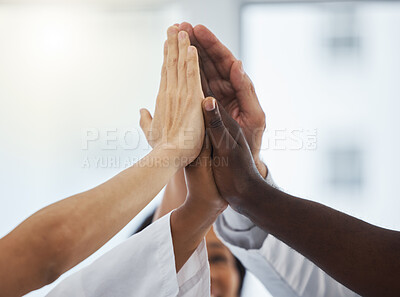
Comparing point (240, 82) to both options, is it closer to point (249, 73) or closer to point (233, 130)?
point (233, 130)

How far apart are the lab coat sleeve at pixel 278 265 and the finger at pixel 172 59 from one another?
271mm

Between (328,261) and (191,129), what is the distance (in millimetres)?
301

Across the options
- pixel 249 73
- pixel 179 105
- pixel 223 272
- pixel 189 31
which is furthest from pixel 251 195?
pixel 249 73

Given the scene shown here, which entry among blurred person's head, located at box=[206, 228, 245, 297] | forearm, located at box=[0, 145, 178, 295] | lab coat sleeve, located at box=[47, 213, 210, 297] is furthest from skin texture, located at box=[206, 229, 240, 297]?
forearm, located at box=[0, 145, 178, 295]

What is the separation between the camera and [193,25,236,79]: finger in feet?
2.72

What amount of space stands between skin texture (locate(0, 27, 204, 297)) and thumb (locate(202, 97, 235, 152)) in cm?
1

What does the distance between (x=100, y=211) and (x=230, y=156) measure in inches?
11.1

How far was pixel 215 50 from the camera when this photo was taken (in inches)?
33.0

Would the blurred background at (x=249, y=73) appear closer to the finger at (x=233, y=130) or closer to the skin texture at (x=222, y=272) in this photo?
the skin texture at (x=222, y=272)

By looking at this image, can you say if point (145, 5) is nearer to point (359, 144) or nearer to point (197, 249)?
point (359, 144)

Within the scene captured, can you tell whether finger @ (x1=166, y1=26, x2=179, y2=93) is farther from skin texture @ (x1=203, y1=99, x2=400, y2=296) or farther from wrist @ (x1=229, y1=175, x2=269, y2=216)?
wrist @ (x1=229, y1=175, x2=269, y2=216)

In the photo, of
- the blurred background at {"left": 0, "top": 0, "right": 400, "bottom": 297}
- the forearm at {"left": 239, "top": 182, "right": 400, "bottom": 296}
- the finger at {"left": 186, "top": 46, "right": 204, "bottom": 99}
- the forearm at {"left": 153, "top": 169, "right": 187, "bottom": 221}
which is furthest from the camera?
the blurred background at {"left": 0, "top": 0, "right": 400, "bottom": 297}

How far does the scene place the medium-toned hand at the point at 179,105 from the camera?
0.75m

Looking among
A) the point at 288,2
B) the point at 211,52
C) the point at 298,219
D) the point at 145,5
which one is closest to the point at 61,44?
the point at 145,5
